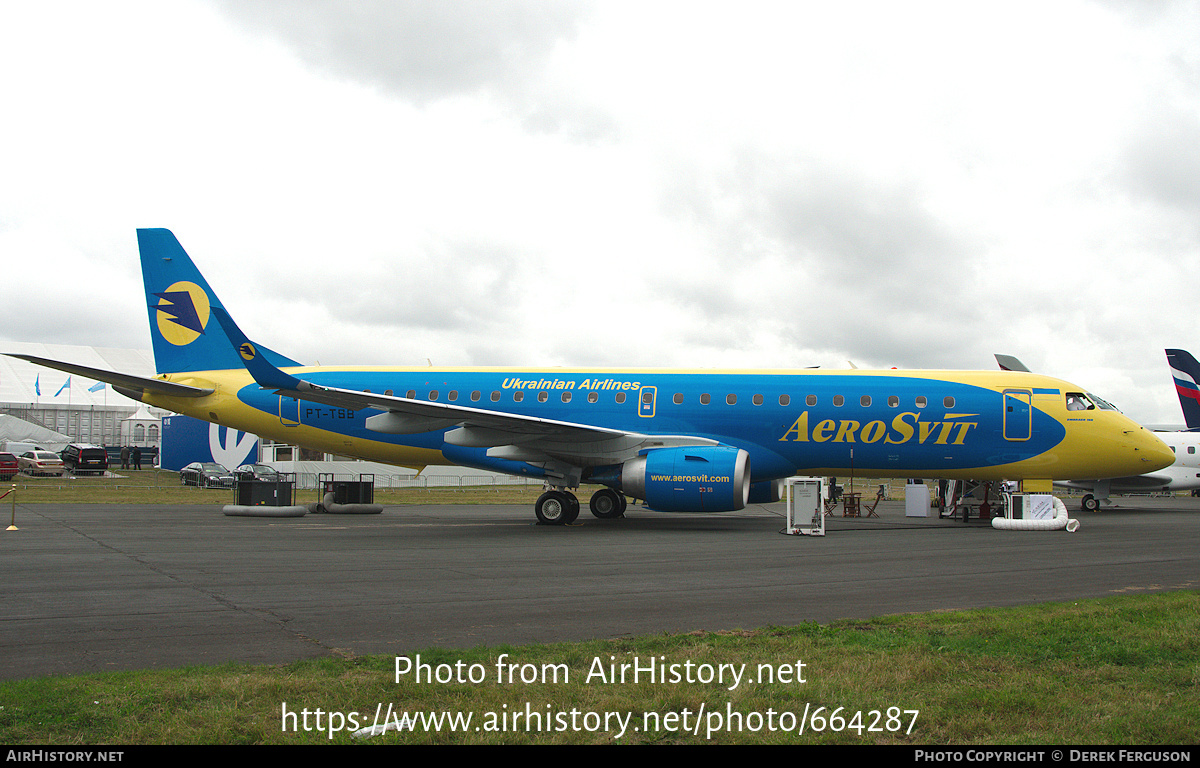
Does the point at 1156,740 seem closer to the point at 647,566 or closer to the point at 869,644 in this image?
the point at 869,644

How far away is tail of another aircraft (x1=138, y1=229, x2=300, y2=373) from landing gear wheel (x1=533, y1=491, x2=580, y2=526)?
9555mm

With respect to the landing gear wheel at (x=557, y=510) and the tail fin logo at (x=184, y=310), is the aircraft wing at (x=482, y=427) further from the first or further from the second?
the tail fin logo at (x=184, y=310)

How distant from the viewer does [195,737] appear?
411cm

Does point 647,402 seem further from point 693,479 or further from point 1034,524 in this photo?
point 1034,524

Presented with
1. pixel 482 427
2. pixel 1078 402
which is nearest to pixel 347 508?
pixel 482 427

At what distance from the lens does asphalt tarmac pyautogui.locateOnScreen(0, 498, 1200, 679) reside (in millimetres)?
6734

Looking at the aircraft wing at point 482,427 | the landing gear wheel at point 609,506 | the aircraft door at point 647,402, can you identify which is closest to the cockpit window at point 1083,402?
the aircraft wing at point 482,427

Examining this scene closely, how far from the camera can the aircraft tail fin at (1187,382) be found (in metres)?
36.8

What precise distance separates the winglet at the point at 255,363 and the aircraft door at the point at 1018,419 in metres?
15.7

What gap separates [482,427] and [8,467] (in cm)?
4276

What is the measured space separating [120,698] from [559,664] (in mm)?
2610

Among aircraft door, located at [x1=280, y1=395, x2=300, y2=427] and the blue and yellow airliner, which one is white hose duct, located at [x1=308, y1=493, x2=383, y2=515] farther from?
the blue and yellow airliner

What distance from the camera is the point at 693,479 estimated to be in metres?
17.5

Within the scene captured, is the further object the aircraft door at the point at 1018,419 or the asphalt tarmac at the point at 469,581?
the aircraft door at the point at 1018,419
